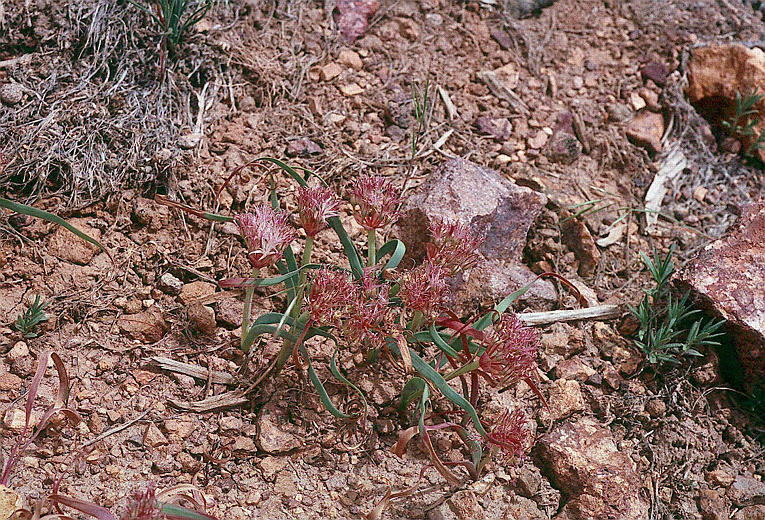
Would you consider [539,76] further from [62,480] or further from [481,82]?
[62,480]

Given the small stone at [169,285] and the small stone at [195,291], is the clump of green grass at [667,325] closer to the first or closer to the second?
the small stone at [195,291]

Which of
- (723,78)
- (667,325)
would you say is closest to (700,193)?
(723,78)

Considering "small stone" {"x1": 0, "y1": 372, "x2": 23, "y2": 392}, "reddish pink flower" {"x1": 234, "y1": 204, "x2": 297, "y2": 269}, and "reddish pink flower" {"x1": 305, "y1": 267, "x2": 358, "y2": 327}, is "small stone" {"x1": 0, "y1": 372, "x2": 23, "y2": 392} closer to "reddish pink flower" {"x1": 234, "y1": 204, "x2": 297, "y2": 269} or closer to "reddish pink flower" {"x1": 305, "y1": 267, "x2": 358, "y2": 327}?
"reddish pink flower" {"x1": 234, "y1": 204, "x2": 297, "y2": 269}

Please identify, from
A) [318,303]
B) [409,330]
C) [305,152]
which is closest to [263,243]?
[318,303]

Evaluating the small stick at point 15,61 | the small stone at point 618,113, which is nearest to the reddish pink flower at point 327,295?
the small stick at point 15,61

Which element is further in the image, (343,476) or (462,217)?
(462,217)

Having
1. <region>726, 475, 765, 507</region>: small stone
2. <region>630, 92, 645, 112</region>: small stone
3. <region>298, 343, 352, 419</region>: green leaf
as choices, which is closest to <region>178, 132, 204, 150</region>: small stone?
<region>298, 343, 352, 419</region>: green leaf

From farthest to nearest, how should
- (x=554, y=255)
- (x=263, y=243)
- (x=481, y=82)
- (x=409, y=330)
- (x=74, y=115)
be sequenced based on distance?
1. (x=481, y=82)
2. (x=554, y=255)
3. (x=74, y=115)
4. (x=409, y=330)
5. (x=263, y=243)
